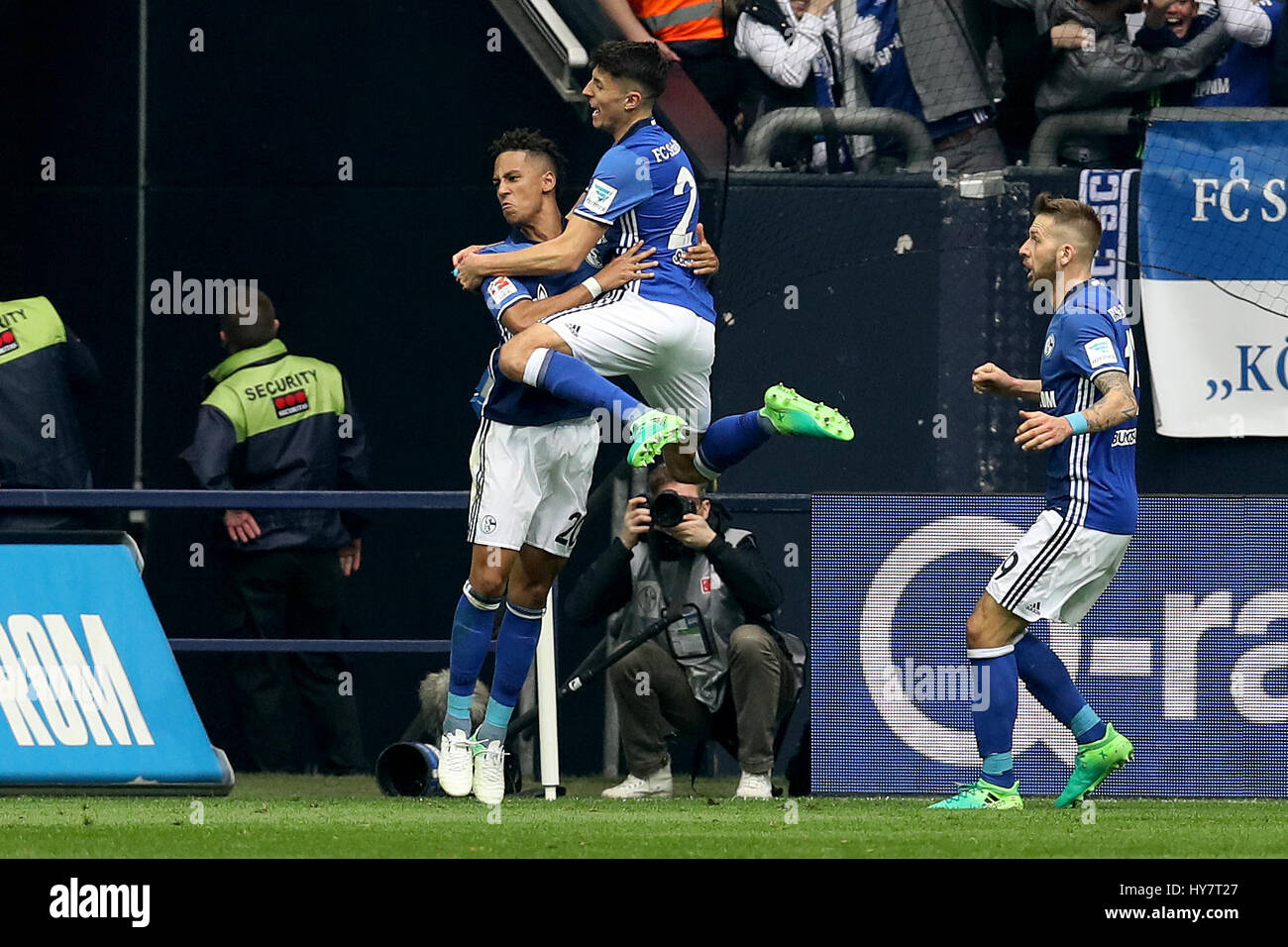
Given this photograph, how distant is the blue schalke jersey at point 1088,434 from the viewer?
738cm

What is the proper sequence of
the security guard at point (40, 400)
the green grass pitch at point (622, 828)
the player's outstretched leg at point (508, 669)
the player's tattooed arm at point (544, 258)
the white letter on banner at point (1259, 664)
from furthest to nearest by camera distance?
the security guard at point (40, 400) < the white letter on banner at point (1259, 664) < the player's outstretched leg at point (508, 669) < the player's tattooed arm at point (544, 258) < the green grass pitch at point (622, 828)

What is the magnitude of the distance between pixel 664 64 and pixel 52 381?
3.56 metres

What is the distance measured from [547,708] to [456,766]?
1.99 ft

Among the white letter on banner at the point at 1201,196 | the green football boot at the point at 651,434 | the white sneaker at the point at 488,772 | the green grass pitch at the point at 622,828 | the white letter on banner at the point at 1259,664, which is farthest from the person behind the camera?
the white letter on banner at the point at 1201,196

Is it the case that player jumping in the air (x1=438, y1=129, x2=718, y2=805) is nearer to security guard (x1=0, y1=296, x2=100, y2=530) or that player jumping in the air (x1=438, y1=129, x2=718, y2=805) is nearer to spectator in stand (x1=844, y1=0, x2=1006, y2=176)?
spectator in stand (x1=844, y1=0, x2=1006, y2=176)

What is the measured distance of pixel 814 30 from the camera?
32.3 feet

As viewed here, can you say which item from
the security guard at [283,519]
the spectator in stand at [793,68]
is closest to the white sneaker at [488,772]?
the security guard at [283,519]

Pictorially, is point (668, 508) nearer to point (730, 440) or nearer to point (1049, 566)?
point (730, 440)

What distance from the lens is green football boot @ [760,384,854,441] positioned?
7203 mm

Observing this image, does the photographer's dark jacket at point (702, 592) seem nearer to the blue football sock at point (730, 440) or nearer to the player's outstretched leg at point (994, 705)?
the blue football sock at point (730, 440)

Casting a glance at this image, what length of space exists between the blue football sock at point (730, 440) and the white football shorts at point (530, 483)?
1.37 feet

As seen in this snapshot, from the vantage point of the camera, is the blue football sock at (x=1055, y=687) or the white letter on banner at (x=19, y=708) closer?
the blue football sock at (x=1055, y=687)

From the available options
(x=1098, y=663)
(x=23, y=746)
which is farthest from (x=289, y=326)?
(x=1098, y=663)

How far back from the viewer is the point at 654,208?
24.8 ft
